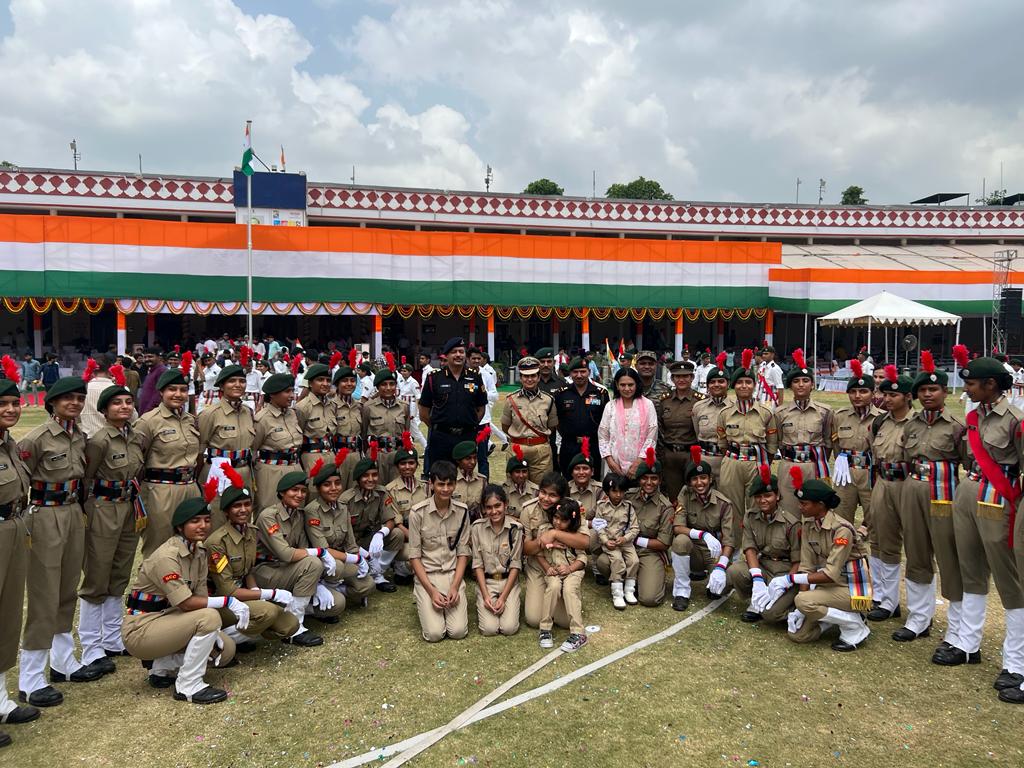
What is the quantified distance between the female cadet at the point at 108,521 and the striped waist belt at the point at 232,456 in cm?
Answer: 92

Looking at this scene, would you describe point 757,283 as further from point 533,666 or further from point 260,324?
point 533,666

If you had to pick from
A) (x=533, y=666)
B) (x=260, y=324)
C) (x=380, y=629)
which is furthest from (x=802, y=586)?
(x=260, y=324)

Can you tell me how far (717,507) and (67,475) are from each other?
5398 mm

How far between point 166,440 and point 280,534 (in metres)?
1.18

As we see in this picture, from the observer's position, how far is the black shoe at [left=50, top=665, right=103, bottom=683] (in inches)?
197

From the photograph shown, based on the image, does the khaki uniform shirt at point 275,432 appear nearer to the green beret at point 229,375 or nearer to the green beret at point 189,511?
the green beret at point 229,375

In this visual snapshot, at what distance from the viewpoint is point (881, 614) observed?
A: 20.2ft

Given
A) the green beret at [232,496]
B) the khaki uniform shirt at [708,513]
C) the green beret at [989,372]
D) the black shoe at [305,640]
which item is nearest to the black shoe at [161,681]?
the black shoe at [305,640]

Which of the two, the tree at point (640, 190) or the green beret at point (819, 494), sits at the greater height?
the tree at point (640, 190)

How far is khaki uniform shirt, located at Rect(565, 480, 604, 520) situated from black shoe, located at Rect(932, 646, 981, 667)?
3.03 metres

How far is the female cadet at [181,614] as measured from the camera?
477 cm

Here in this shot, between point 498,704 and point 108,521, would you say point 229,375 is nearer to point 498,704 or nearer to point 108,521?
point 108,521

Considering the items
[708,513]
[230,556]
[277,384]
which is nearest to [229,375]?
[277,384]

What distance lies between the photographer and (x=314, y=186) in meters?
28.8
